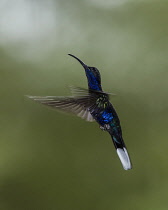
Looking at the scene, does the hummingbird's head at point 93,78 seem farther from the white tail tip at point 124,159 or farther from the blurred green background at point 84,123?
the blurred green background at point 84,123

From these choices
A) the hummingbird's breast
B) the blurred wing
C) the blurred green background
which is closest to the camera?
the blurred wing

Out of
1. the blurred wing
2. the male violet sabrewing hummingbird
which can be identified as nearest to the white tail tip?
the male violet sabrewing hummingbird

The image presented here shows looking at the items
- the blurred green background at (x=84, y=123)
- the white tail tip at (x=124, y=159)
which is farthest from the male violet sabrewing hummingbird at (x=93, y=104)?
the blurred green background at (x=84, y=123)

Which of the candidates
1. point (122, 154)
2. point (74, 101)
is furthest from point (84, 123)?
point (74, 101)

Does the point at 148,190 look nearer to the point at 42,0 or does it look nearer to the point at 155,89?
the point at 155,89

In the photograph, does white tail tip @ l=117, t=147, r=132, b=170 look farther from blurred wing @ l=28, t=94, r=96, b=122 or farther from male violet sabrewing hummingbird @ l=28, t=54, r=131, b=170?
blurred wing @ l=28, t=94, r=96, b=122

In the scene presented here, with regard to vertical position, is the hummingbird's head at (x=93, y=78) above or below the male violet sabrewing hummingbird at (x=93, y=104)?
above

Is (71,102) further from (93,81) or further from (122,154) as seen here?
(122,154)
